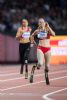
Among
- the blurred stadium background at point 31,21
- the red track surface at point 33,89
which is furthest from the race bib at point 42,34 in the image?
the blurred stadium background at point 31,21

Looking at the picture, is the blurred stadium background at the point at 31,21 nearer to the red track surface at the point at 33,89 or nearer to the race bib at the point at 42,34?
the red track surface at the point at 33,89

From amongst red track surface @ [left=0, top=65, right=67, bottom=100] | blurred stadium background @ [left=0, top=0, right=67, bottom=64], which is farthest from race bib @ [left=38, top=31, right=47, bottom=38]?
blurred stadium background @ [left=0, top=0, right=67, bottom=64]

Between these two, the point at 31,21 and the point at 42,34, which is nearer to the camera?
the point at 42,34

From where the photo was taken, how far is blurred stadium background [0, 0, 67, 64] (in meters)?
29.3

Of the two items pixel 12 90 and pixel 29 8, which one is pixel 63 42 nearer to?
pixel 29 8

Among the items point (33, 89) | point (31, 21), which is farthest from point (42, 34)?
point (31, 21)

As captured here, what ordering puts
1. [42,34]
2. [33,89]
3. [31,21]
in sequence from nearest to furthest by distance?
1. [33,89]
2. [42,34]
3. [31,21]

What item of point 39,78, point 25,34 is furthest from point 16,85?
point 25,34

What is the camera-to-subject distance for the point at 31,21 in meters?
31.2

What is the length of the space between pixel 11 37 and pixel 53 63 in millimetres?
2531

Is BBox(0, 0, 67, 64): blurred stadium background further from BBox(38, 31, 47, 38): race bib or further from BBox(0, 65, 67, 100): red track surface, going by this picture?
BBox(38, 31, 47, 38): race bib

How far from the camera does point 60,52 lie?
2947 cm

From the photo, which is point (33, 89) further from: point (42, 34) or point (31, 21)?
point (31, 21)

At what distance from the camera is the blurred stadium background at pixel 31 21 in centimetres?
2934
